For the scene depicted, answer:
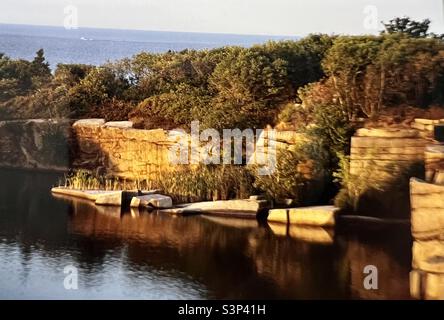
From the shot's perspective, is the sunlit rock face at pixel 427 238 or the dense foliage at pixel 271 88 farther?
the dense foliage at pixel 271 88

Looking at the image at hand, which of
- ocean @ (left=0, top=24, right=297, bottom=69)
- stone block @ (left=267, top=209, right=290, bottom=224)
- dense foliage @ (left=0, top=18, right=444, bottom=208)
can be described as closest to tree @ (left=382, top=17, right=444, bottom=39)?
dense foliage @ (left=0, top=18, right=444, bottom=208)

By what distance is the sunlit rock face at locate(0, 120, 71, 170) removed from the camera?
2011cm

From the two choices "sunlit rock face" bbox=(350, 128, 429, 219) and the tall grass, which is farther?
the tall grass

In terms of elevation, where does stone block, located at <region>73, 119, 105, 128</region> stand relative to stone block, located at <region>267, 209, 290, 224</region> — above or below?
above

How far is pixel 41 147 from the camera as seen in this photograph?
66.3ft

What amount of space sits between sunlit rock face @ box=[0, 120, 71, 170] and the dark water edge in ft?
14.7

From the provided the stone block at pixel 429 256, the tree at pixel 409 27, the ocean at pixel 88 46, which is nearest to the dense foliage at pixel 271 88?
the tree at pixel 409 27

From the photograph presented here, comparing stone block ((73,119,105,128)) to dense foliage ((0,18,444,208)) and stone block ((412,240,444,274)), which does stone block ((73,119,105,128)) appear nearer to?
dense foliage ((0,18,444,208))

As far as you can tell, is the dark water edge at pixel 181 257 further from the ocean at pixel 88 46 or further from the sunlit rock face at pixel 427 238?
the ocean at pixel 88 46

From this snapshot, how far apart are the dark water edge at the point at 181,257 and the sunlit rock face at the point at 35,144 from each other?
14.7ft

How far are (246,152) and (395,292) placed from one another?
7.10 meters

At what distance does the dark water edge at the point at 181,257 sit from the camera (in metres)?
10.5
